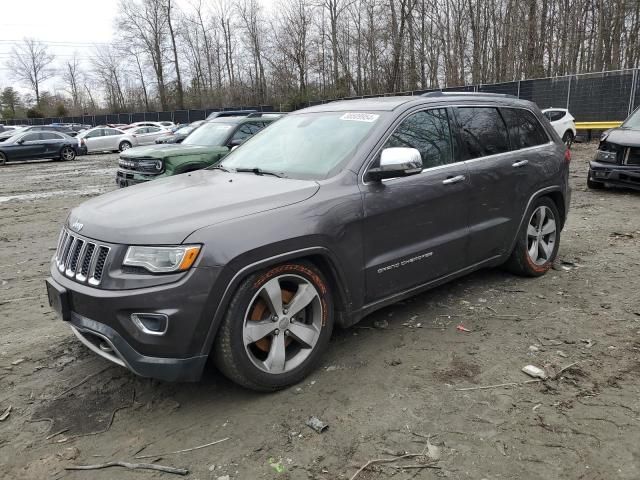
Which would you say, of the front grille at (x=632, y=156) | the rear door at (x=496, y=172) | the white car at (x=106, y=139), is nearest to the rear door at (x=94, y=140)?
the white car at (x=106, y=139)

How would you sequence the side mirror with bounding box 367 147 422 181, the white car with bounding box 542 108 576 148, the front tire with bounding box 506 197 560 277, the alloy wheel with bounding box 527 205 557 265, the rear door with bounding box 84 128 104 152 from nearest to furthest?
the side mirror with bounding box 367 147 422 181 < the front tire with bounding box 506 197 560 277 < the alloy wheel with bounding box 527 205 557 265 < the white car with bounding box 542 108 576 148 < the rear door with bounding box 84 128 104 152

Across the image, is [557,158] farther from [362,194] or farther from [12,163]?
[12,163]

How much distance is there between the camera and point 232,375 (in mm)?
2961

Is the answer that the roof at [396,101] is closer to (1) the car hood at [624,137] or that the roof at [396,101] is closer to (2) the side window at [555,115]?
(1) the car hood at [624,137]

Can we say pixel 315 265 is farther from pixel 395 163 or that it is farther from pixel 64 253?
pixel 64 253

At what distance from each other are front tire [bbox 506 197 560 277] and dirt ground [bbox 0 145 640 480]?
0.90ft

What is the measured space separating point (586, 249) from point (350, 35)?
39.8 meters

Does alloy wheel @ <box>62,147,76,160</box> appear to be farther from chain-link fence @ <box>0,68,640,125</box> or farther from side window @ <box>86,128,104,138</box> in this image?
chain-link fence @ <box>0,68,640,125</box>

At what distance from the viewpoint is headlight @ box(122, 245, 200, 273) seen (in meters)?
2.70

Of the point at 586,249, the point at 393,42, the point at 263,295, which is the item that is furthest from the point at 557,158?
the point at 393,42

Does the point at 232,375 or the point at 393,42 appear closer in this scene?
the point at 232,375

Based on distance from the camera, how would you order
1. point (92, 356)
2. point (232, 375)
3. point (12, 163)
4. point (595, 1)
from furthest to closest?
point (595, 1) < point (12, 163) < point (92, 356) < point (232, 375)

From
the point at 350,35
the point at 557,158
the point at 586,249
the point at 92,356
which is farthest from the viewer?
the point at 350,35

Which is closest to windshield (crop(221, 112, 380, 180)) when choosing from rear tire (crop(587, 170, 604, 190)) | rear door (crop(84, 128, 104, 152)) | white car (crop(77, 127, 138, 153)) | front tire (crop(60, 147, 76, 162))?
rear tire (crop(587, 170, 604, 190))
